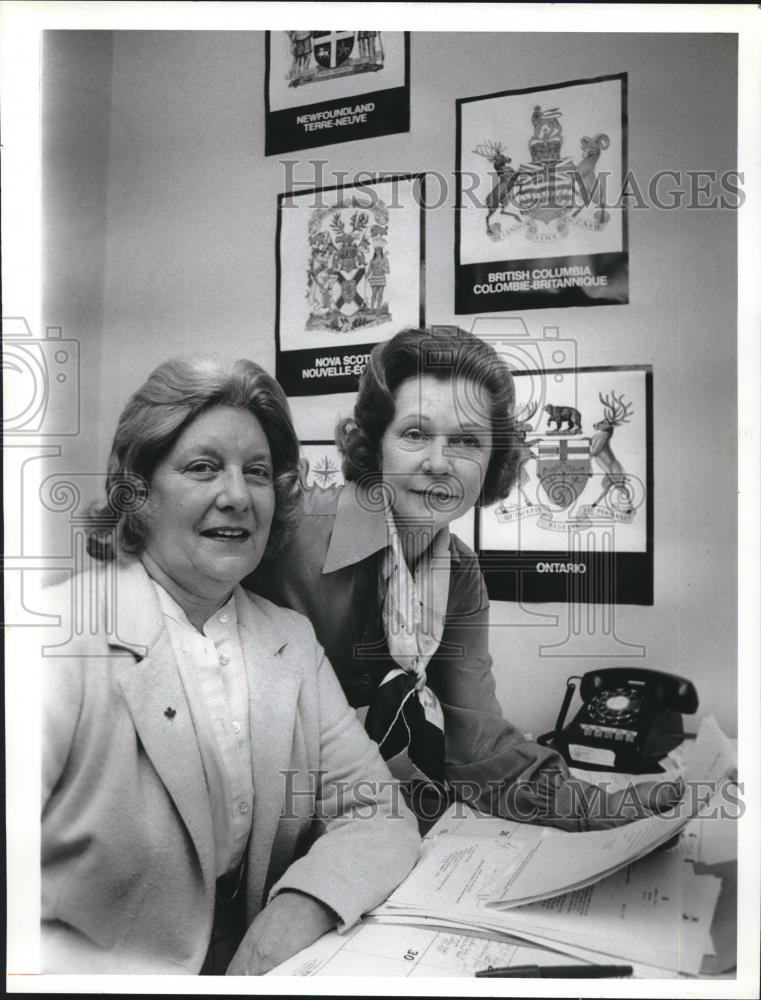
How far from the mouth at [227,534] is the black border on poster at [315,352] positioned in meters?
0.18

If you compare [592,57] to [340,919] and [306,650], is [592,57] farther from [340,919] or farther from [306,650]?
[340,919]

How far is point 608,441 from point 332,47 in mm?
618

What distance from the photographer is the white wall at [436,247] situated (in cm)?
111

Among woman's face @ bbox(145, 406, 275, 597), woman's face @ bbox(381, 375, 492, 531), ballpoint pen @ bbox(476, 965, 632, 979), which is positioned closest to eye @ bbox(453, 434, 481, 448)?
woman's face @ bbox(381, 375, 492, 531)

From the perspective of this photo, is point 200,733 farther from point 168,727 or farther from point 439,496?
point 439,496

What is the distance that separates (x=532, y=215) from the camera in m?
1.12

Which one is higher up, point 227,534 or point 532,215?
point 532,215

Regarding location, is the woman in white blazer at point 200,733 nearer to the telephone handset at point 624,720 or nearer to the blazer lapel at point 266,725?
the blazer lapel at point 266,725

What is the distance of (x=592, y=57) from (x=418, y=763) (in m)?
0.93

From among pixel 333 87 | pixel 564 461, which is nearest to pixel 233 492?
pixel 564 461

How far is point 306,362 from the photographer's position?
3.65 ft

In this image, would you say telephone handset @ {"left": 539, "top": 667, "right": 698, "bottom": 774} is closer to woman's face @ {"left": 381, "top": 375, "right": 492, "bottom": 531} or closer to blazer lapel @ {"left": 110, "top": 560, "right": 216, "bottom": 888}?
woman's face @ {"left": 381, "top": 375, "right": 492, "bottom": 531}

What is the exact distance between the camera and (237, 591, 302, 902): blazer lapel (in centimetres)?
109

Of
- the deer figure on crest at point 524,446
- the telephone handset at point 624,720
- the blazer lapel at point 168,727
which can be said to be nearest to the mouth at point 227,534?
the blazer lapel at point 168,727
